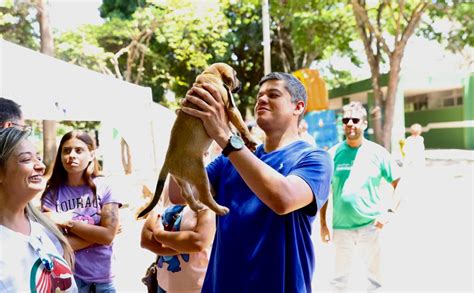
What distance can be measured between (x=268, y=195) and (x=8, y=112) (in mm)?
1636

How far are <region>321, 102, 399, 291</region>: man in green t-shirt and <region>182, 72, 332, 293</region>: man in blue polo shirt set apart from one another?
2762 mm

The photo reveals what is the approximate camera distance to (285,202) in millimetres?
1980

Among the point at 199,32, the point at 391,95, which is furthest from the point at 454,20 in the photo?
the point at 199,32

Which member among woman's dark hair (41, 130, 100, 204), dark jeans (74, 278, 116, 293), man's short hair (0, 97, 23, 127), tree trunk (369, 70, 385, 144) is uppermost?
tree trunk (369, 70, 385, 144)

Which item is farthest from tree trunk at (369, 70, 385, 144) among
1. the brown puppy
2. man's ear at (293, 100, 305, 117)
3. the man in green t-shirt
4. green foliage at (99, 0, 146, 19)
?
the brown puppy

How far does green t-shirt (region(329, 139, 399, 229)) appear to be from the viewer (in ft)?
16.3

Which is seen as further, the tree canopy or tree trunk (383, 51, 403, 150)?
the tree canopy

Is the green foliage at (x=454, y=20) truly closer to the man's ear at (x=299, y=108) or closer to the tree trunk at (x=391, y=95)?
the tree trunk at (x=391, y=95)

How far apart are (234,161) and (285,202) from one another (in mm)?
256

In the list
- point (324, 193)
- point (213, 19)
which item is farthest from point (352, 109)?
point (213, 19)

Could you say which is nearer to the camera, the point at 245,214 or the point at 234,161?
the point at 234,161

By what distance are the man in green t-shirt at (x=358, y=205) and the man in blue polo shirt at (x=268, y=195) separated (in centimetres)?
276

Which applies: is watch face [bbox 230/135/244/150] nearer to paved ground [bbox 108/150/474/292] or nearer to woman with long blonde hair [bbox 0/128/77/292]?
woman with long blonde hair [bbox 0/128/77/292]

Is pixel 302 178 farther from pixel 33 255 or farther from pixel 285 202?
pixel 33 255
